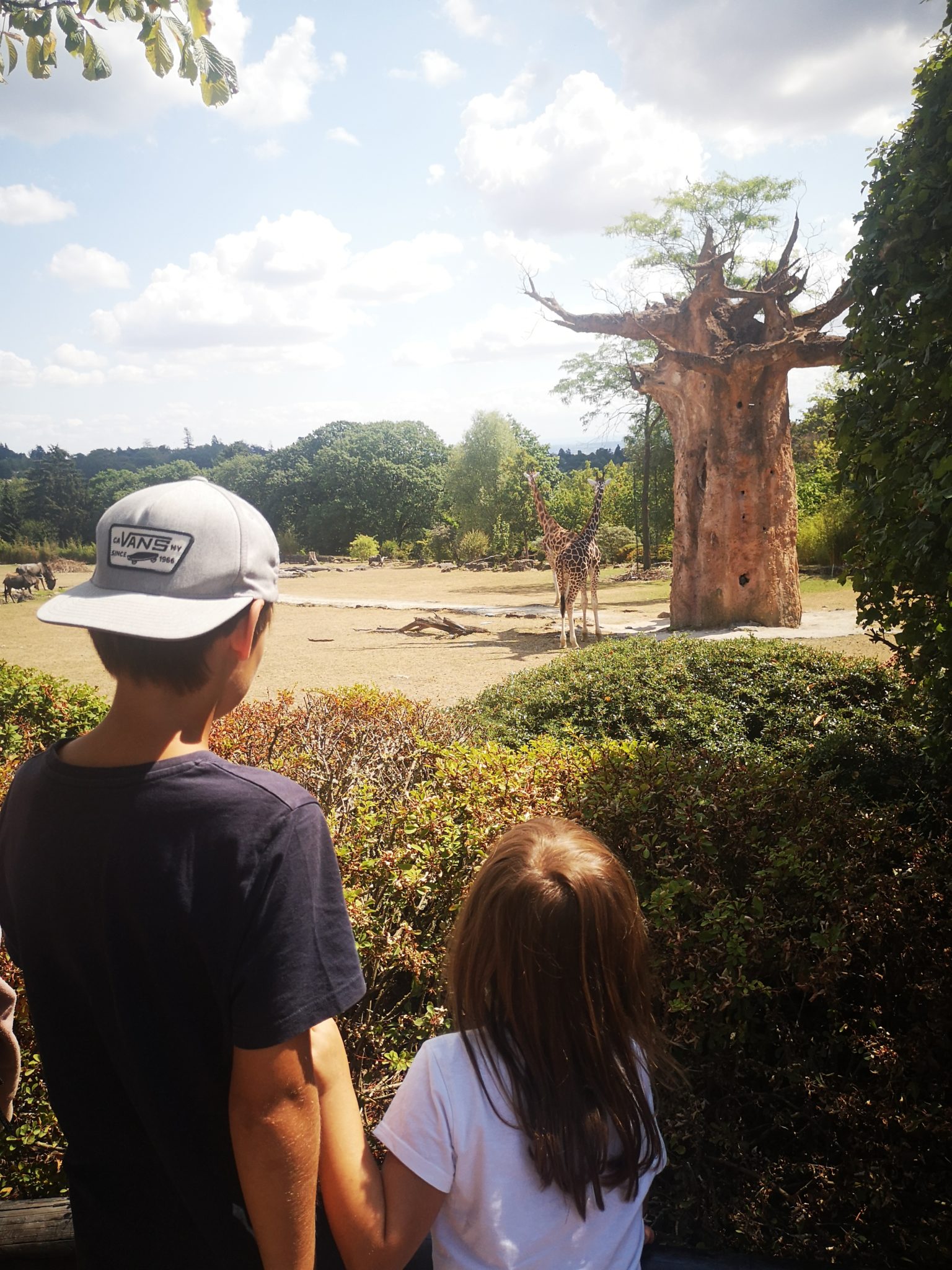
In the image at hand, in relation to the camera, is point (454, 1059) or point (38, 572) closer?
point (454, 1059)

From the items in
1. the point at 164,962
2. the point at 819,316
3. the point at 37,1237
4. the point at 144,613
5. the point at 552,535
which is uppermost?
the point at 819,316

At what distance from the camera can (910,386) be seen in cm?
314

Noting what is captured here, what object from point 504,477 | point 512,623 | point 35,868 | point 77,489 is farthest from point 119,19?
point 504,477

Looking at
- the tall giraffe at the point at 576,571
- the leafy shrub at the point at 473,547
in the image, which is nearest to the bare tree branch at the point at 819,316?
the tall giraffe at the point at 576,571

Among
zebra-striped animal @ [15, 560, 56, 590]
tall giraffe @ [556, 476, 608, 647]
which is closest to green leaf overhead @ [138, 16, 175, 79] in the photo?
tall giraffe @ [556, 476, 608, 647]

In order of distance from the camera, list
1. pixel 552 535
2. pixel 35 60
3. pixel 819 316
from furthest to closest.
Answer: pixel 552 535, pixel 819 316, pixel 35 60

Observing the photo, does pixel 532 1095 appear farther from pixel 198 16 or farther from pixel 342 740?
pixel 198 16

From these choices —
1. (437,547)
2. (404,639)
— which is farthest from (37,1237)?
(437,547)

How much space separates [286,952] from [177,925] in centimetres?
14

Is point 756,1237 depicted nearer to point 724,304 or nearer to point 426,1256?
point 426,1256

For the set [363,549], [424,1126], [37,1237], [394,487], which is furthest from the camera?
[394,487]

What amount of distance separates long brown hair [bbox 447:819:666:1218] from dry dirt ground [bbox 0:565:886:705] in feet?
15.3

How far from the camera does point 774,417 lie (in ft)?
42.3

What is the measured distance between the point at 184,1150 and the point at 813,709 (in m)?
5.07
